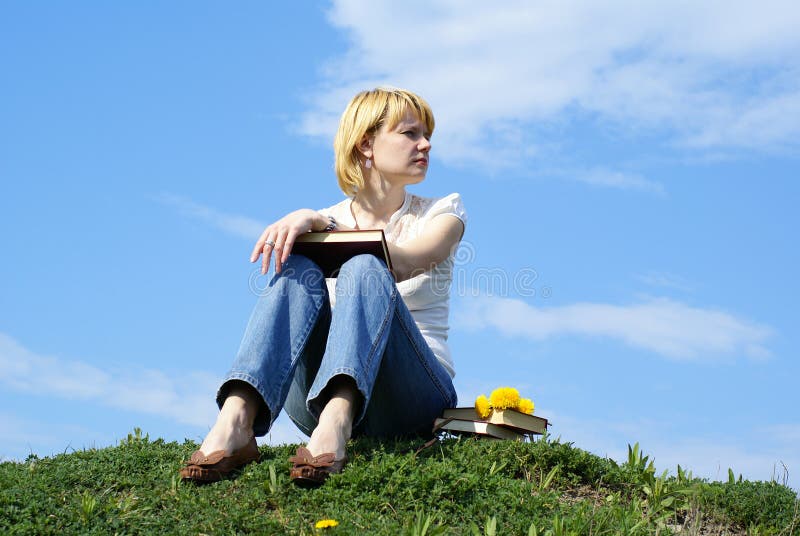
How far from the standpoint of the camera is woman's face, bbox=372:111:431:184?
5.89m

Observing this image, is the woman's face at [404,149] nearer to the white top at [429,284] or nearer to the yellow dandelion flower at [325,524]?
the white top at [429,284]

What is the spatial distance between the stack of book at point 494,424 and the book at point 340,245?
1146 mm

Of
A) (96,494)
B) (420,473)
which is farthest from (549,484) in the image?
(96,494)

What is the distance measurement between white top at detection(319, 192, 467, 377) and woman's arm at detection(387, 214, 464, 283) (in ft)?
0.37

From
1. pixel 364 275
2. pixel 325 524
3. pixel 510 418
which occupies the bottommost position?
pixel 325 524

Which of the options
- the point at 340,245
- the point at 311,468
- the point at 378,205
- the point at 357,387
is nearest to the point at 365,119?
the point at 378,205

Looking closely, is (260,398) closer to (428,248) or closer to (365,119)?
(428,248)

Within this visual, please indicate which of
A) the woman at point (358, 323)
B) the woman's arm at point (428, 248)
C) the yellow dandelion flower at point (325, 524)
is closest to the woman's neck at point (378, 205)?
the woman at point (358, 323)

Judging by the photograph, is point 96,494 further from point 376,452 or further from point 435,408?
point 435,408

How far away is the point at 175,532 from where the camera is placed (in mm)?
4340

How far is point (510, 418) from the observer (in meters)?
5.52

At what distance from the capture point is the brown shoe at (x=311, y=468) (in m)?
4.55

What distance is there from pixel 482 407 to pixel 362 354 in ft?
4.02

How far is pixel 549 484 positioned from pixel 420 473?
85 cm
